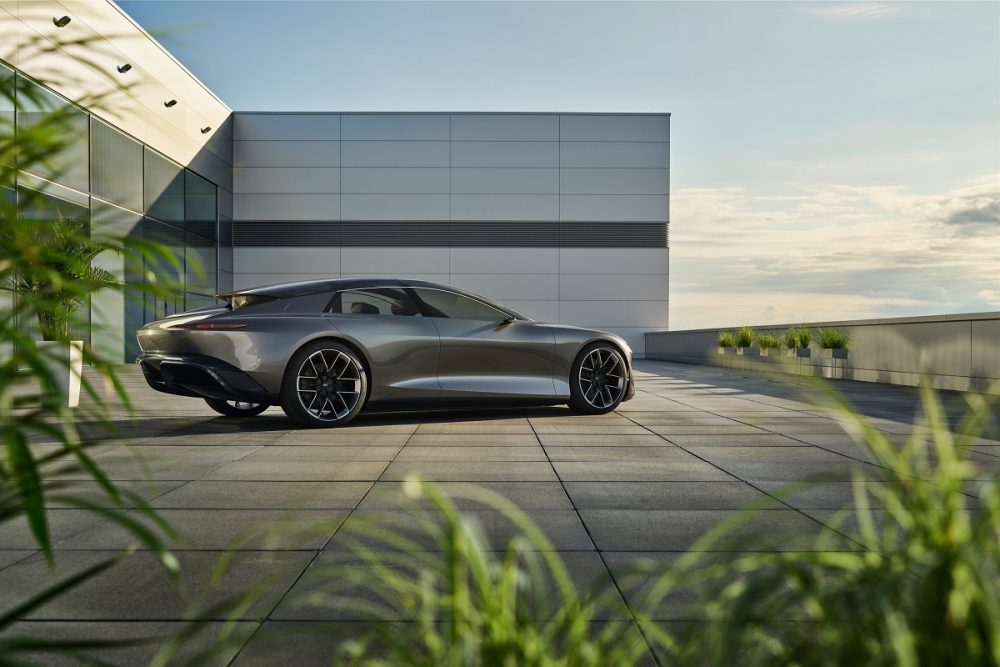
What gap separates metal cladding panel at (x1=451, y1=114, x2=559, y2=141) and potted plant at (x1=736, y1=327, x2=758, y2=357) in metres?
13.0

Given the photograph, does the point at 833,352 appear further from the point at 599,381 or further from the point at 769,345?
the point at 599,381

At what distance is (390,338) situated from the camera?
27.4ft

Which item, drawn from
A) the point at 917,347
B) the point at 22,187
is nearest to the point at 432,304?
the point at 22,187

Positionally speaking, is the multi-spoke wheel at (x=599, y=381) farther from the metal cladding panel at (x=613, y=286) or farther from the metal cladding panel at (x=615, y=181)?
the metal cladding panel at (x=615, y=181)

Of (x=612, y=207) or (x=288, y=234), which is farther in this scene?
(x=612, y=207)

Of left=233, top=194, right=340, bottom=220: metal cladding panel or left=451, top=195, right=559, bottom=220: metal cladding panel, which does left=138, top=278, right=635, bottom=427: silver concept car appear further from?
left=233, top=194, right=340, bottom=220: metal cladding panel

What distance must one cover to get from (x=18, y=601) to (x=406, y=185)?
29.7 meters

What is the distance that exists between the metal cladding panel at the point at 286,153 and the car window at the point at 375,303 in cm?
2430

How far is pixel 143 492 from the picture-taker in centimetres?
497

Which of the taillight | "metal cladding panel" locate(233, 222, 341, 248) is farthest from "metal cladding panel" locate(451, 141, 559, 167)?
the taillight

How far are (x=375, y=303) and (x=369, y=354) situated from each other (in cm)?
65

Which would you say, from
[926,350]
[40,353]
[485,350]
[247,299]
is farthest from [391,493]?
[926,350]

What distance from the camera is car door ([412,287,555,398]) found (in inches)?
344

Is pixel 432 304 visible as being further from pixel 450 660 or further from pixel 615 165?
pixel 615 165
